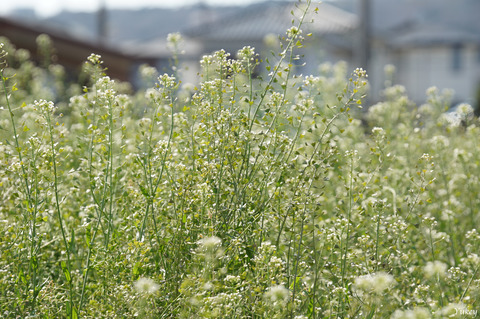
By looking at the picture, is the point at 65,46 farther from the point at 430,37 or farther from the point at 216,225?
the point at 430,37

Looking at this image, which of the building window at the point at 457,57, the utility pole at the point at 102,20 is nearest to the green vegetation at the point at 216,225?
the utility pole at the point at 102,20

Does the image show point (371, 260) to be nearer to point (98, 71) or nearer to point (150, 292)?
point (150, 292)

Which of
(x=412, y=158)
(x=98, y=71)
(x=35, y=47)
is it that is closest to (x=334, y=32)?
(x=35, y=47)

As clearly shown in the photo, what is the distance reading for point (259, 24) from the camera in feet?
108

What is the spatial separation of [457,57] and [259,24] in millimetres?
11320

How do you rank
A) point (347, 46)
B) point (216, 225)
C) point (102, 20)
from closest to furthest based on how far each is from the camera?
point (216, 225) → point (102, 20) → point (347, 46)

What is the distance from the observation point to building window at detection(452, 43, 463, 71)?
36.4 meters

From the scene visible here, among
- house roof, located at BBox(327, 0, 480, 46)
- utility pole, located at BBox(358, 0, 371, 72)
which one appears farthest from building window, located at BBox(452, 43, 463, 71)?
utility pole, located at BBox(358, 0, 371, 72)

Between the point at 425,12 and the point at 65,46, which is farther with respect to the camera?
the point at 425,12

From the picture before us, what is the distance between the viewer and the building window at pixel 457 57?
120 ft

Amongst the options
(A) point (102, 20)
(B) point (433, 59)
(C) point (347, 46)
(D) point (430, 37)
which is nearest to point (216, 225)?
(A) point (102, 20)

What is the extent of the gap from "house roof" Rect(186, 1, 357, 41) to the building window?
6572 millimetres

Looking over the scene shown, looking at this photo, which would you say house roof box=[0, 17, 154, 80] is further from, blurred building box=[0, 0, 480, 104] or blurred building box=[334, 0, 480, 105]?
blurred building box=[334, 0, 480, 105]

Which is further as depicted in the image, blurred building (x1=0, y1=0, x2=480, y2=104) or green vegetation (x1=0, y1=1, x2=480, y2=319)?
blurred building (x1=0, y1=0, x2=480, y2=104)
